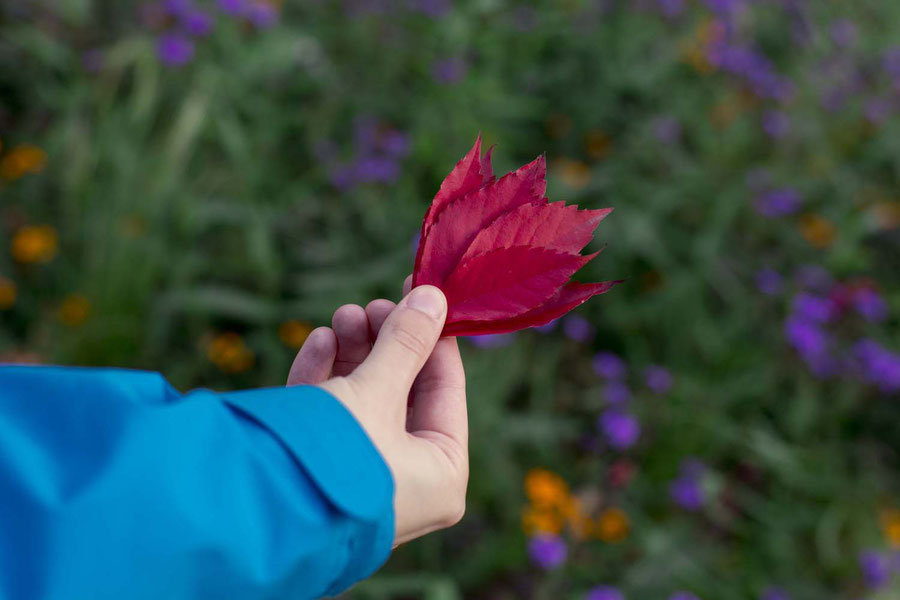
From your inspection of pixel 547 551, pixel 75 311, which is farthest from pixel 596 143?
pixel 75 311

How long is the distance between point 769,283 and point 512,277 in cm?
143

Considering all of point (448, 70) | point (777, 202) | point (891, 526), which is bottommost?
point (891, 526)

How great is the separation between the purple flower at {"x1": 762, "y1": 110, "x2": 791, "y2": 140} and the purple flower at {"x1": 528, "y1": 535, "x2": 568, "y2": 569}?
1346 millimetres

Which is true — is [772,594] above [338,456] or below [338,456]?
below

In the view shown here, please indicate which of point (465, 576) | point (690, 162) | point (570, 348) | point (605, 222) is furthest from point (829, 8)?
point (465, 576)

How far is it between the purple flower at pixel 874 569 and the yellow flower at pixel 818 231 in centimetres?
79

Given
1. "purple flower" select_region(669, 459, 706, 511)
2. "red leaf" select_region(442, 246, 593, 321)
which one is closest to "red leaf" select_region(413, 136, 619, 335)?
"red leaf" select_region(442, 246, 593, 321)

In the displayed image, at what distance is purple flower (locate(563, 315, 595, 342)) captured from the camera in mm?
1567

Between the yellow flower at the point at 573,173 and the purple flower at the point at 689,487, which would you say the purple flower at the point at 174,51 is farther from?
the purple flower at the point at 689,487

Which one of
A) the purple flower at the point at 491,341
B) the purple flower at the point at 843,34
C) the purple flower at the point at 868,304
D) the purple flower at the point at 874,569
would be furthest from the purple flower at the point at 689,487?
the purple flower at the point at 843,34

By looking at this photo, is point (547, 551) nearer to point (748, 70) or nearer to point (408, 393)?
point (408, 393)

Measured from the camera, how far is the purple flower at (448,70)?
1.70 meters

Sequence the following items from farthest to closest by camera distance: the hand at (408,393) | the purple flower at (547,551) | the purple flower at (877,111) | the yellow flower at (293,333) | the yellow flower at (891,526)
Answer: the purple flower at (877,111), the yellow flower at (891,526), the yellow flower at (293,333), the purple flower at (547,551), the hand at (408,393)

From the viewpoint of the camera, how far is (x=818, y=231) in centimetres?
192
